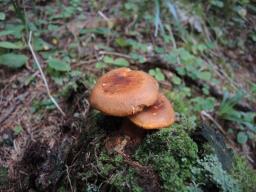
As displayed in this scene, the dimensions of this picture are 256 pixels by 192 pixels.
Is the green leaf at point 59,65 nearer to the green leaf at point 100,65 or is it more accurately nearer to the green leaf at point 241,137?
the green leaf at point 100,65

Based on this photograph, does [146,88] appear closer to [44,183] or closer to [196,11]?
[44,183]

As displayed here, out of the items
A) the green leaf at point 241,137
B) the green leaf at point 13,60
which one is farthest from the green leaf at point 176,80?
the green leaf at point 13,60

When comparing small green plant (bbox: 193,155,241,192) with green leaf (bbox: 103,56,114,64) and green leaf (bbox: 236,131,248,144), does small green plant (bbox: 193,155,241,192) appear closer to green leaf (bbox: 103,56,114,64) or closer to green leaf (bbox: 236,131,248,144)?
green leaf (bbox: 236,131,248,144)

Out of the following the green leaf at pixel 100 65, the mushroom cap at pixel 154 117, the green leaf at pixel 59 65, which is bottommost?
the green leaf at pixel 100 65

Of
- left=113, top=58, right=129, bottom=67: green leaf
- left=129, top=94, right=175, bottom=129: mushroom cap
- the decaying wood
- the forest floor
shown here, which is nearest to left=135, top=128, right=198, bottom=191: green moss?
the forest floor

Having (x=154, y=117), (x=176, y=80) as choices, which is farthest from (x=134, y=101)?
(x=176, y=80)

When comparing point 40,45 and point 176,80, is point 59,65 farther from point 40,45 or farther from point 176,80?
point 176,80

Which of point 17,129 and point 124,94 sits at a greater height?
point 124,94
